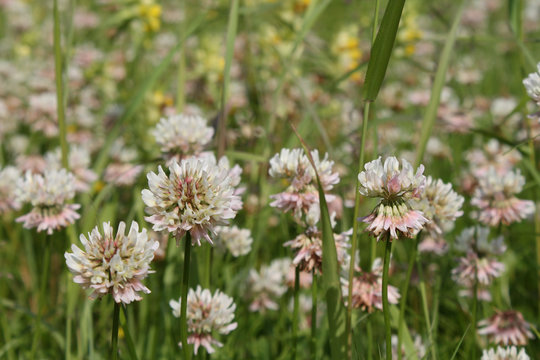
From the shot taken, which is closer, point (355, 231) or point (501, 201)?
point (355, 231)

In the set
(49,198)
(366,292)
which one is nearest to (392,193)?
(366,292)

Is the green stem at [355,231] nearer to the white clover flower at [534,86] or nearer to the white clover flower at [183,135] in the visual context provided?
the white clover flower at [534,86]

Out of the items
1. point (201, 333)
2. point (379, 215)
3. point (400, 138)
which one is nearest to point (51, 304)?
point (201, 333)

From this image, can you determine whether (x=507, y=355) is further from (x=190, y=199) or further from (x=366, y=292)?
(x=190, y=199)

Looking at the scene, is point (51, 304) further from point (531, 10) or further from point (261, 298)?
point (531, 10)

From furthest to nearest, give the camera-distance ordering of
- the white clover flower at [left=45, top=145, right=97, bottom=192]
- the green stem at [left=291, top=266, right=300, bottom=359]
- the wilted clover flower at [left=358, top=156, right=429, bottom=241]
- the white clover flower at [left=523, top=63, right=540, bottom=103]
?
the white clover flower at [left=45, top=145, right=97, bottom=192] → the green stem at [left=291, top=266, right=300, bottom=359] → the white clover flower at [left=523, top=63, right=540, bottom=103] → the wilted clover flower at [left=358, top=156, right=429, bottom=241]

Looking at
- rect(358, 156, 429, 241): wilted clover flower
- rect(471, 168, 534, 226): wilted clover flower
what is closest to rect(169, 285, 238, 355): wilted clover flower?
rect(358, 156, 429, 241): wilted clover flower

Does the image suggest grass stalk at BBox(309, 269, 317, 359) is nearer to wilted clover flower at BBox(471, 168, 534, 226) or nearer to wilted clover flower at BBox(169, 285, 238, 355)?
wilted clover flower at BBox(169, 285, 238, 355)
